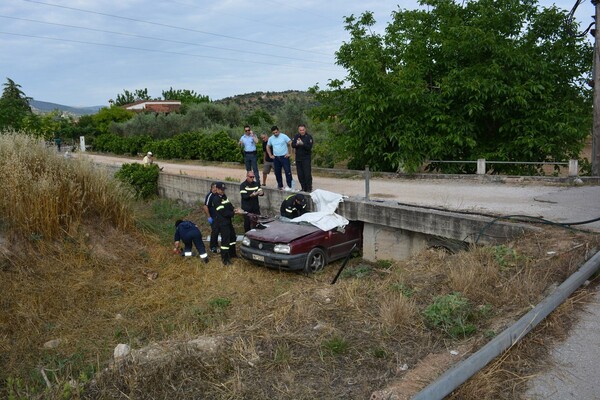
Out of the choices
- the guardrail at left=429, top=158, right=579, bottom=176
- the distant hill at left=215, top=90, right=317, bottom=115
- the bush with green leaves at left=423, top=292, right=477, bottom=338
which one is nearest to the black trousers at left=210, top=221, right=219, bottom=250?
the bush with green leaves at left=423, top=292, right=477, bottom=338

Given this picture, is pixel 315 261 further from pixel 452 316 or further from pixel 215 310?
pixel 452 316

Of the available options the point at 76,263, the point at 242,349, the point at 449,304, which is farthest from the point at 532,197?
the point at 76,263

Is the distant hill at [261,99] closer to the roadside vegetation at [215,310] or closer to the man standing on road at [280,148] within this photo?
the man standing on road at [280,148]

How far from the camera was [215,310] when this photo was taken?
21.7 feet

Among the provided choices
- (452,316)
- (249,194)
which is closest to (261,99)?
(249,194)

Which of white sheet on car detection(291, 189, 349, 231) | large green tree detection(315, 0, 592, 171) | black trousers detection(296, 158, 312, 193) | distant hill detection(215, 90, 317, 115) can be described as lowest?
white sheet on car detection(291, 189, 349, 231)

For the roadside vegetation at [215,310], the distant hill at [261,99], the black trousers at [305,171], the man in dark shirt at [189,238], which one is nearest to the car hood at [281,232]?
the roadside vegetation at [215,310]

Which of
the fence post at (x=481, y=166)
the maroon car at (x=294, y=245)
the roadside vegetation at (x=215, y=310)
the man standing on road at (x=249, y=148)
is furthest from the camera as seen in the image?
the fence post at (x=481, y=166)

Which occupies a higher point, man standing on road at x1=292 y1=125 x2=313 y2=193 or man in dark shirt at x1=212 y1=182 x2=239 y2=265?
man standing on road at x1=292 y1=125 x2=313 y2=193

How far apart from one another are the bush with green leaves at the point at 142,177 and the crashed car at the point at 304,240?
1014cm

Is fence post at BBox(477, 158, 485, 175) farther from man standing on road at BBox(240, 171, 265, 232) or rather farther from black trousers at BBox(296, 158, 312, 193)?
man standing on road at BBox(240, 171, 265, 232)

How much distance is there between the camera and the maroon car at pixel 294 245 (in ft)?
30.2

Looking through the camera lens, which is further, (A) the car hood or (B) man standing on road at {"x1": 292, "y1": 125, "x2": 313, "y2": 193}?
(B) man standing on road at {"x1": 292, "y1": 125, "x2": 313, "y2": 193}

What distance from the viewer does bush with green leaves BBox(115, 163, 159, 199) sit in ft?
62.1
